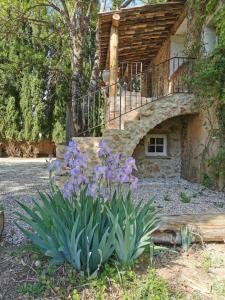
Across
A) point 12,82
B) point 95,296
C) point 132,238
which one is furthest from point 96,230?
point 12,82

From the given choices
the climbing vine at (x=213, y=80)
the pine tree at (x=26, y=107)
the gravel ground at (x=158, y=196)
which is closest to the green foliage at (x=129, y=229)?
the gravel ground at (x=158, y=196)

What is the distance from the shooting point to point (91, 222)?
8.32 feet

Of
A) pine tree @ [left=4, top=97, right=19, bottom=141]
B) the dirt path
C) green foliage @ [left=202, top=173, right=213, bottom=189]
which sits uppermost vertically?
pine tree @ [left=4, top=97, right=19, bottom=141]

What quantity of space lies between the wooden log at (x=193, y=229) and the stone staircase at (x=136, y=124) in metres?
3.46

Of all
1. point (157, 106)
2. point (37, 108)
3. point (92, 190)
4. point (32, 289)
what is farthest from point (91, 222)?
point (37, 108)

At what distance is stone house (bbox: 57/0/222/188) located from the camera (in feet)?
24.6

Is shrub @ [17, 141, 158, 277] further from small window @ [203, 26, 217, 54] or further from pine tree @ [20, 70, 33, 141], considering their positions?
pine tree @ [20, 70, 33, 141]

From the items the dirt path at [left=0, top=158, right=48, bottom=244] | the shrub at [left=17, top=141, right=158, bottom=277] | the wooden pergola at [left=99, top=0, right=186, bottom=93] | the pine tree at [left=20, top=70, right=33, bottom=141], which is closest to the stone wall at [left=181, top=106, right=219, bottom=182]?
the wooden pergola at [left=99, top=0, right=186, bottom=93]

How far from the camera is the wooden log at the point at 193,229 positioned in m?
3.38

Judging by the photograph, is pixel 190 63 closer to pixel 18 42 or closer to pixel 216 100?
pixel 216 100

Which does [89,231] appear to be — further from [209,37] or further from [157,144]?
[157,144]

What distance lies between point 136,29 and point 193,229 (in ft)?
24.3

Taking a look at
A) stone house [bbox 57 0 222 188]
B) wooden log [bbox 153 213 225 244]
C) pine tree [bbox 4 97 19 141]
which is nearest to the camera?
wooden log [bbox 153 213 225 244]

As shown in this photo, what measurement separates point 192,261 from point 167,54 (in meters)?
8.63
